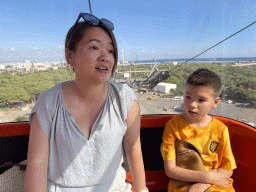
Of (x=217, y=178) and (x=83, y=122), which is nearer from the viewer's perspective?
(x=83, y=122)

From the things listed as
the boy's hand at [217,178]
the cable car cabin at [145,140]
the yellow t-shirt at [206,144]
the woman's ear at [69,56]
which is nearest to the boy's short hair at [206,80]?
the yellow t-shirt at [206,144]

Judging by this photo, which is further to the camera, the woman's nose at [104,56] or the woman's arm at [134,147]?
the woman's arm at [134,147]

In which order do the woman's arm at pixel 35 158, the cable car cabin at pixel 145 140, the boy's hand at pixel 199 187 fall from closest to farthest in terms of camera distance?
1. the woman's arm at pixel 35 158
2. the boy's hand at pixel 199 187
3. the cable car cabin at pixel 145 140

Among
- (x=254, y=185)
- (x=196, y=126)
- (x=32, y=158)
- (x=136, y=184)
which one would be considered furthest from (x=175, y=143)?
(x=32, y=158)

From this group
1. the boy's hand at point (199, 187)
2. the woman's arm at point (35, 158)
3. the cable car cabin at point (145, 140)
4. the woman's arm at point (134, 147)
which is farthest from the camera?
the cable car cabin at point (145, 140)

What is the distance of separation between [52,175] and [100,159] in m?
0.24

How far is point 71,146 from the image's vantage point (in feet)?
2.51

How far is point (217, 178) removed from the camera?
1033mm

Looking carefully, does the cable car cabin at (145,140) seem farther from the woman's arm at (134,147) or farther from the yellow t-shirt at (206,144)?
the woman's arm at (134,147)

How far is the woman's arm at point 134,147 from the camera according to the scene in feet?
2.93

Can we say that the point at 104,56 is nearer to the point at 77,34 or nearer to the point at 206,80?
the point at 77,34

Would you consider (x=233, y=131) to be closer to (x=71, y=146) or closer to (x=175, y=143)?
(x=175, y=143)

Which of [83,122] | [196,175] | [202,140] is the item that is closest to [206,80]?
[202,140]

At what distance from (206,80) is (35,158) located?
3.43ft
